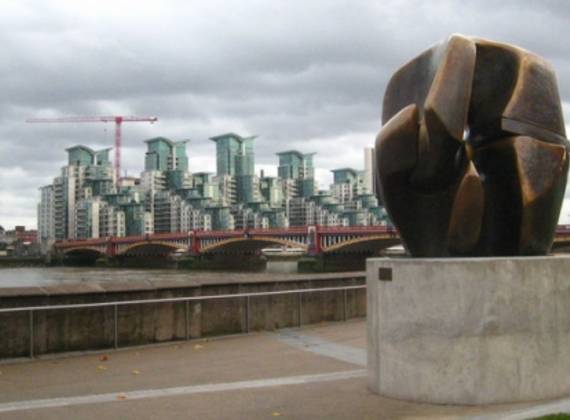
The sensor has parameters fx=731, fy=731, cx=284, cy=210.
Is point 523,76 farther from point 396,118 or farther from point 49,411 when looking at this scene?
point 49,411

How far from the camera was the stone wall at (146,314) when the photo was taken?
959 cm

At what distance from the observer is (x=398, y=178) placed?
786cm

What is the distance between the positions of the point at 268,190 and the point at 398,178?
157 metres

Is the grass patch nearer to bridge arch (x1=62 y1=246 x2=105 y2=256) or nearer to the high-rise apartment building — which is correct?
bridge arch (x1=62 y1=246 x2=105 y2=256)

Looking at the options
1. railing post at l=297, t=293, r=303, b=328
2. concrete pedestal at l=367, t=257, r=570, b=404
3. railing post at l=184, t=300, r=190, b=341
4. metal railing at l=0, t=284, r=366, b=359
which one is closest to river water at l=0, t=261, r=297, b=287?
metal railing at l=0, t=284, r=366, b=359

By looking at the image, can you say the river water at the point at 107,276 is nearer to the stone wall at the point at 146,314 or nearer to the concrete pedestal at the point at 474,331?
the stone wall at the point at 146,314

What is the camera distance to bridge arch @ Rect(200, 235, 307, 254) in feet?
243

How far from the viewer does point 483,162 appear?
27.0 ft

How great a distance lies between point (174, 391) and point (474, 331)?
309 centimetres

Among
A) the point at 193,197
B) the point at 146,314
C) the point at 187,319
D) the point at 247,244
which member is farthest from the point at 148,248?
the point at 146,314

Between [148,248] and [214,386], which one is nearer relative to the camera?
[214,386]

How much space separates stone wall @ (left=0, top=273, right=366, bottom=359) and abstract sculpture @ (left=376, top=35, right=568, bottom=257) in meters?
4.31

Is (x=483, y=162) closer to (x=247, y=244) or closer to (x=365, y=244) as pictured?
(x=365, y=244)

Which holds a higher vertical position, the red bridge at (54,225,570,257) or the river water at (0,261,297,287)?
the red bridge at (54,225,570,257)
